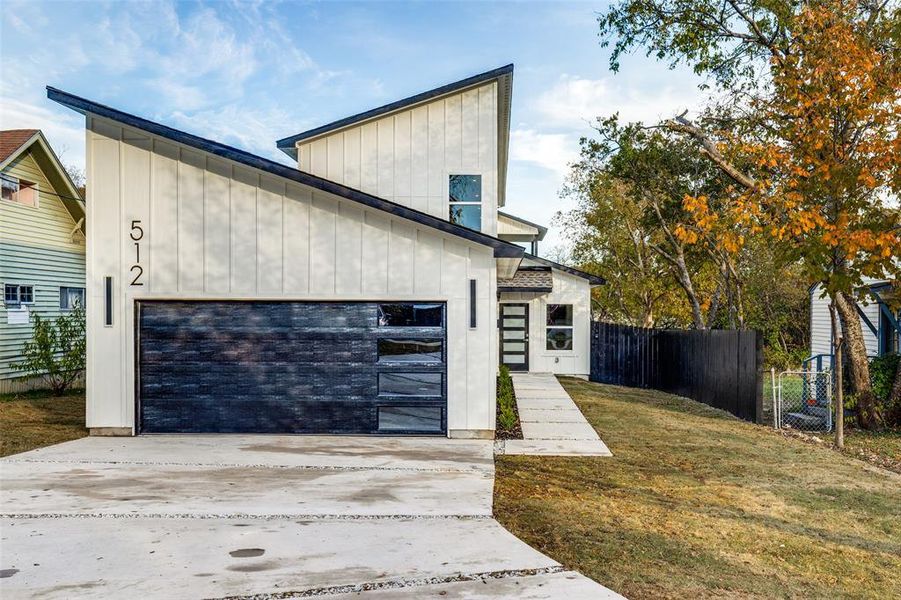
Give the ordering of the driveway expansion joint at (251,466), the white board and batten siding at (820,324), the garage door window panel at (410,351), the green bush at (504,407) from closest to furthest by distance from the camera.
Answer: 1. the driveway expansion joint at (251,466)
2. the garage door window panel at (410,351)
3. the green bush at (504,407)
4. the white board and batten siding at (820,324)

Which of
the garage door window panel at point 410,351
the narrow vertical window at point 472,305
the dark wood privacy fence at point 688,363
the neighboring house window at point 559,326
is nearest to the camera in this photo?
the narrow vertical window at point 472,305

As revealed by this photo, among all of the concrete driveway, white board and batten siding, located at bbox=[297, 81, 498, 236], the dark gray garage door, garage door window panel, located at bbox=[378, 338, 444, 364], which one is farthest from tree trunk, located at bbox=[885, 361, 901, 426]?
garage door window panel, located at bbox=[378, 338, 444, 364]

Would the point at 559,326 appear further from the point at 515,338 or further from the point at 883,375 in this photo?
the point at 883,375

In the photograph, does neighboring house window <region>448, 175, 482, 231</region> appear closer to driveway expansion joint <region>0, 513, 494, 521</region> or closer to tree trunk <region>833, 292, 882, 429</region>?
tree trunk <region>833, 292, 882, 429</region>

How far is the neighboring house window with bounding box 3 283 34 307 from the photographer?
17219mm

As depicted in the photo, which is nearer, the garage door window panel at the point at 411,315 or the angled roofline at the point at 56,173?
the garage door window panel at the point at 411,315

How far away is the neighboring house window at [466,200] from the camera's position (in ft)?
42.1

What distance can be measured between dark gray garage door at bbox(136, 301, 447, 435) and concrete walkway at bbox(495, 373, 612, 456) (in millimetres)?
1417

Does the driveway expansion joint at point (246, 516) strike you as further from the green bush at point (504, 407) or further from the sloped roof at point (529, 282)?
the sloped roof at point (529, 282)

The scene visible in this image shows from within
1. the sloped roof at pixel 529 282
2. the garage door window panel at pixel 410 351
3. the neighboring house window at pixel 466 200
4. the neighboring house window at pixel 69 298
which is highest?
the neighboring house window at pixel 466 200

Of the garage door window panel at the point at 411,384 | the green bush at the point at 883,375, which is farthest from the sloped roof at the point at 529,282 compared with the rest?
the garage door window panel at the point at 411,384

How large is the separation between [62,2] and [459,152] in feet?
25.7

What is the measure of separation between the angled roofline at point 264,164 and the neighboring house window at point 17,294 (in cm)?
884

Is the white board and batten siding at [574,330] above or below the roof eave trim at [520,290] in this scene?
below
